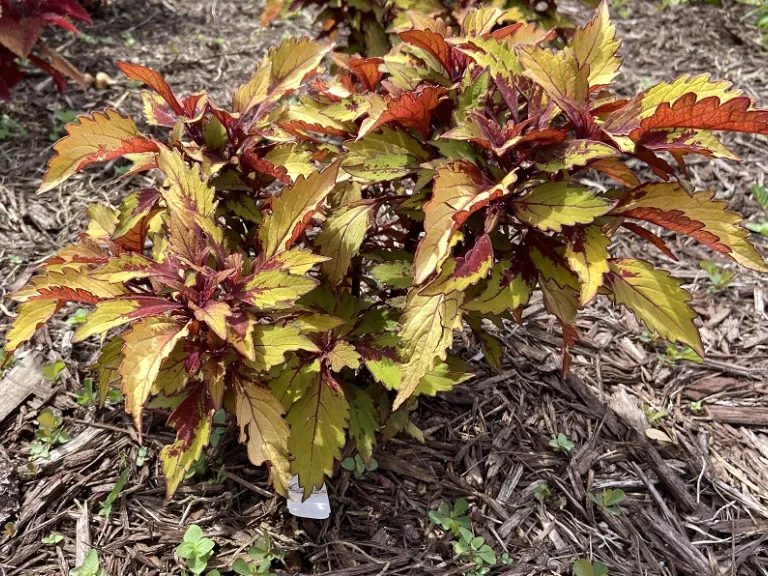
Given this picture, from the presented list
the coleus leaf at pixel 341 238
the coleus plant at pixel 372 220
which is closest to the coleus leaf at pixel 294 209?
the coleus plant at pixel 372 220

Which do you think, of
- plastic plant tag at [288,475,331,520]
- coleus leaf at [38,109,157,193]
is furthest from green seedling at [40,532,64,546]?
coleus leaf at [38,109,157,193]

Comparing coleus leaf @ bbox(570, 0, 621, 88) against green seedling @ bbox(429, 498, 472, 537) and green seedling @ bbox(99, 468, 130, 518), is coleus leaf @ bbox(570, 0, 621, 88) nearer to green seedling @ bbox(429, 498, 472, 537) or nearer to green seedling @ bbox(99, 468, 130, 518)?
green seedling @ bbox(429, 498, 472, 537)

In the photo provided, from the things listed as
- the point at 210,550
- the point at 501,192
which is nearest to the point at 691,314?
the point at 501,192

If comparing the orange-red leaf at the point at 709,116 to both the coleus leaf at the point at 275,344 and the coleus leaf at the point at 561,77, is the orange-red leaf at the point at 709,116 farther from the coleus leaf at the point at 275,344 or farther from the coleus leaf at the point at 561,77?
the coleus leaf at the point at 275,344

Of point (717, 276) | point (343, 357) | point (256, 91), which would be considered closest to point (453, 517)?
point (343, 357)

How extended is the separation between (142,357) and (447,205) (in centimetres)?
72

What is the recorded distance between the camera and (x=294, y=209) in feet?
4.91

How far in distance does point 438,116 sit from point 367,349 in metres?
0.65

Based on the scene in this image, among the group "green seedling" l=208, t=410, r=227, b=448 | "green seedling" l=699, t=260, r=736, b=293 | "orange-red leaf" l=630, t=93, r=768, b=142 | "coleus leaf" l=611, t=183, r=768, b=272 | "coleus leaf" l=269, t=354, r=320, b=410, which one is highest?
"orange-red leaf" l=630, t=93, r=768, b=142

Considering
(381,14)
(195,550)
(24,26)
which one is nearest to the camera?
(195,550)

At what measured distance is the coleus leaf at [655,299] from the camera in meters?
1.40

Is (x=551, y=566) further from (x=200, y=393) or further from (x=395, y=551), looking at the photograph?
(x=200, y=393)

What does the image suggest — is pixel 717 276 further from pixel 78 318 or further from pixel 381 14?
pixel 78 318

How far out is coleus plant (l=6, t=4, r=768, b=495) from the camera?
1348 millimetres
